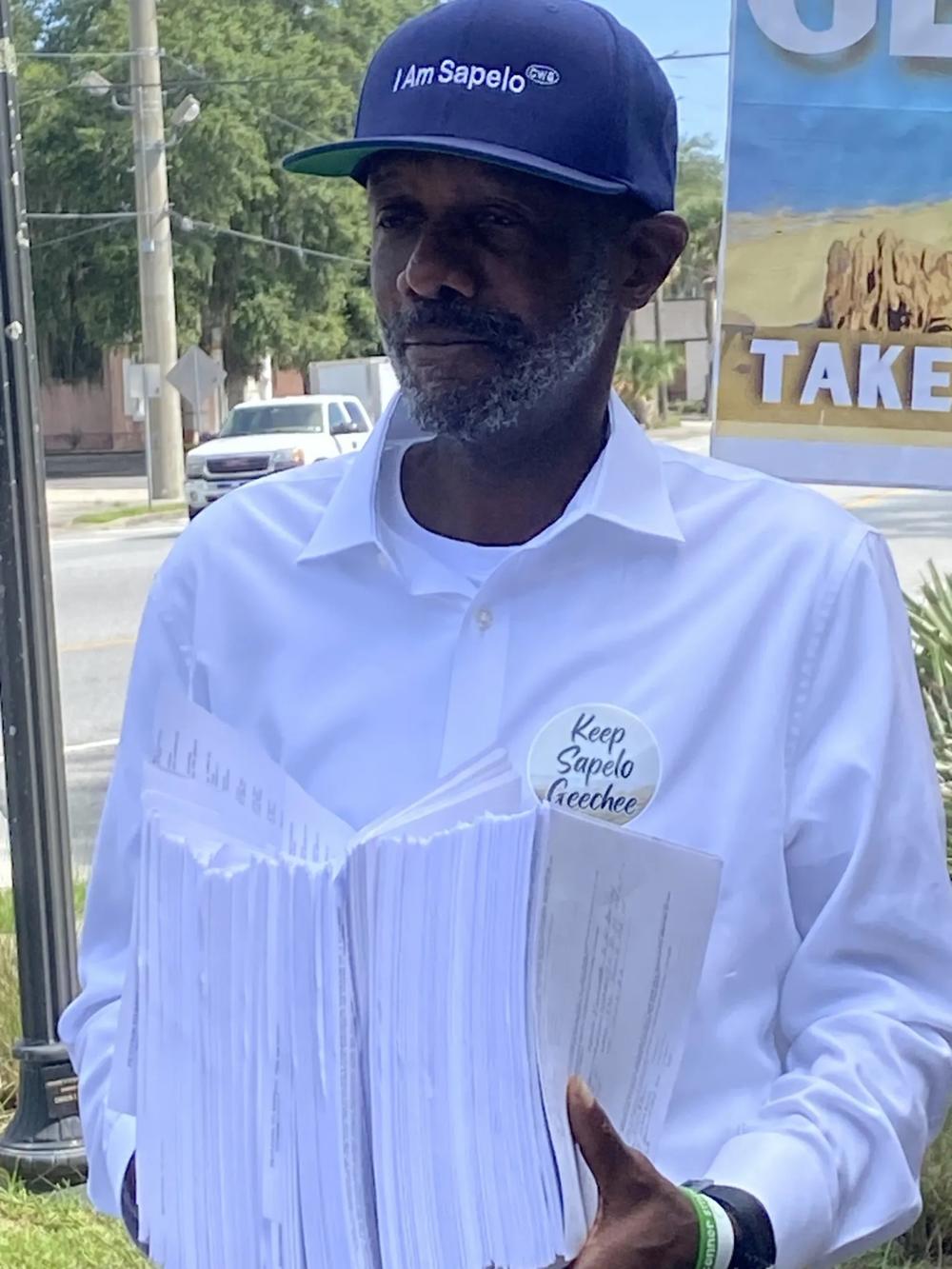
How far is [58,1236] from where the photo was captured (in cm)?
371

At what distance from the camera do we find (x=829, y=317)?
131 inches

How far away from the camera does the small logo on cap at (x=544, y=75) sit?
60.2 inches

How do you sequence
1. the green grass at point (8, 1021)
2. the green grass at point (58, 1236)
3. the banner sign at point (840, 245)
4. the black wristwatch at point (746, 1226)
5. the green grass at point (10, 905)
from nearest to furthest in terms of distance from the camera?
the black wristwatch at point (746, 1226) < the banner sign at point (840, 245) < the green grass at point (58, 1236) < the green grass at point (8, 1021) < the green grass at point (10, 905)

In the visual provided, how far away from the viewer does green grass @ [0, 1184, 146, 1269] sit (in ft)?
11.7

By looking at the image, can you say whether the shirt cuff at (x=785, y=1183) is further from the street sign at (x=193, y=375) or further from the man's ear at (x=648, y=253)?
the street sign at (x=193, y=375)

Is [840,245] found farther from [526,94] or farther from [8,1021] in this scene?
[8,1021]

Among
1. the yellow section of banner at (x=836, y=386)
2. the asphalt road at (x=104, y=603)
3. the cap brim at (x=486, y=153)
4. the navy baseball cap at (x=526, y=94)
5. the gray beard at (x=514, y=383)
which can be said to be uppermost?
the navy baseball cap at (x=526, y=94)

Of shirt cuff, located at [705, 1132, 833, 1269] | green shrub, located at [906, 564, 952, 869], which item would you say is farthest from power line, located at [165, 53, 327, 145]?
shirt cuff, located at [705, 1132, 833, 1269]

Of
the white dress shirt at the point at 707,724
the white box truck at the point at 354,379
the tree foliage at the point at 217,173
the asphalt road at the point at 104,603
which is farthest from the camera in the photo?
the tree foliage at the point at 217,173

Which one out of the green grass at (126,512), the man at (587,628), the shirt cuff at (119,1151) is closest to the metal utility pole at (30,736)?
the man at (587,628)

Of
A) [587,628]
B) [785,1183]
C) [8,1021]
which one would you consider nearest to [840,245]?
[587,628]

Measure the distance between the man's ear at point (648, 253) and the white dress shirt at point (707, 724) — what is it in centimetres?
14

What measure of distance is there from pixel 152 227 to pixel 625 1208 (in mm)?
26559

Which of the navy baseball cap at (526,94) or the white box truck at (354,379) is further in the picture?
the white box truck at (354,379)
